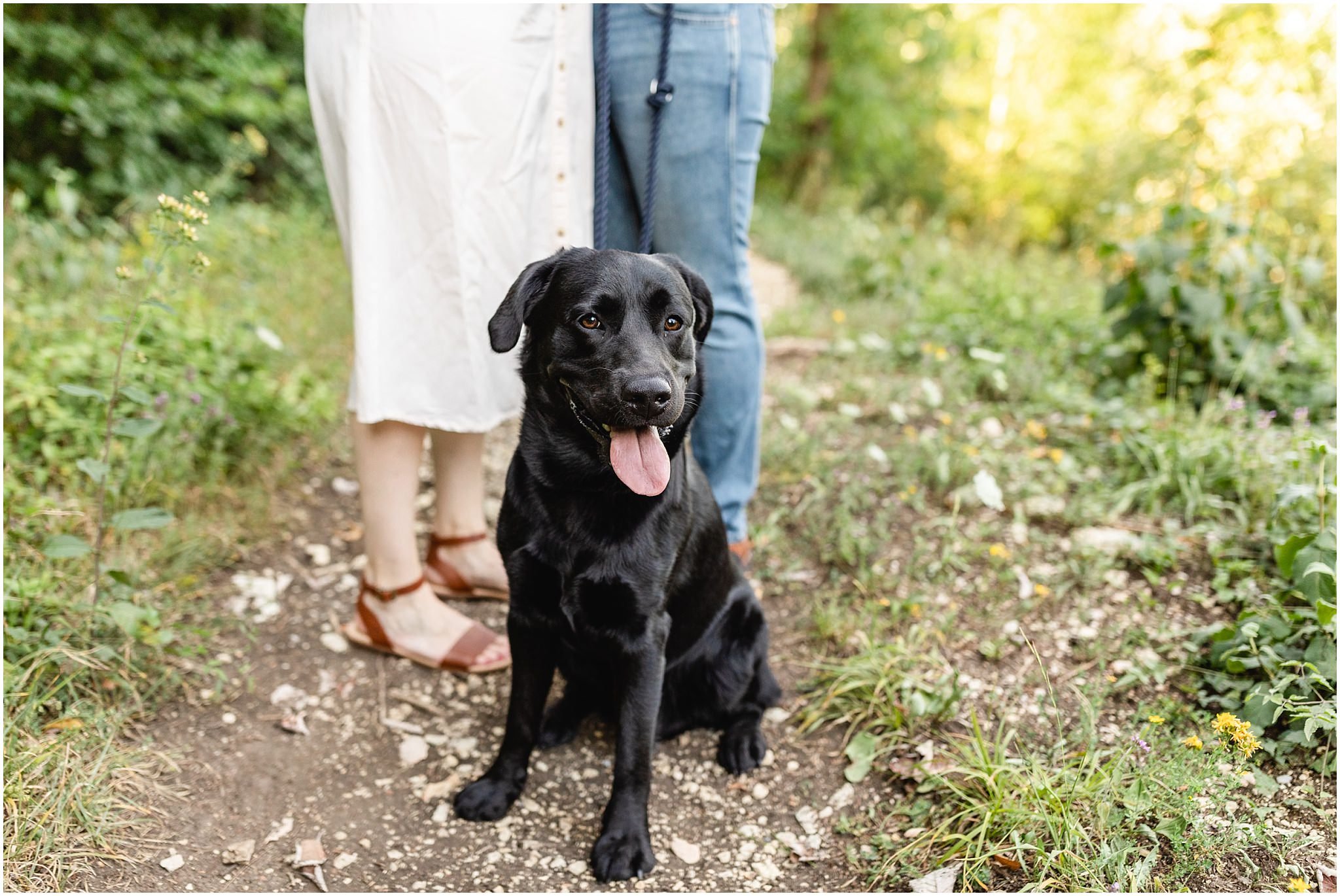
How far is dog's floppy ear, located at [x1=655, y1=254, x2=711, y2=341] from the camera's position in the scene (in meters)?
2.16

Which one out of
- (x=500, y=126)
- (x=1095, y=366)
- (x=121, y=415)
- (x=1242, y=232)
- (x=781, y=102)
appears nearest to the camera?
(x=500, y=126)

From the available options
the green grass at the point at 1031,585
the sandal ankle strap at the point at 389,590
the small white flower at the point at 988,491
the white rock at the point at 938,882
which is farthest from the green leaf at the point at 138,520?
the small white flower at the point at 988,491

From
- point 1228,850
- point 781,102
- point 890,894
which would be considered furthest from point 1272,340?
point 781,102

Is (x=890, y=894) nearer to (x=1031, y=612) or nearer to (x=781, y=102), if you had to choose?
(x=1031, y=612)

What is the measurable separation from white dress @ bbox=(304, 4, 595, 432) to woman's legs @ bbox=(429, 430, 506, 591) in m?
0.33

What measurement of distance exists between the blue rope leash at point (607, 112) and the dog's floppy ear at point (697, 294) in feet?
0.96

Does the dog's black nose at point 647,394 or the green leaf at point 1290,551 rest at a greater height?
the dog's black nose at point 647,394

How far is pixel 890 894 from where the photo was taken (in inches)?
81.7

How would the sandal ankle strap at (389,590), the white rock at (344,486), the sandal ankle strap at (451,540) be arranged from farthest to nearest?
the white rock at (344,486) → the sandal ankle strap at (451,540) → the sandal ankle strap at (389,590)

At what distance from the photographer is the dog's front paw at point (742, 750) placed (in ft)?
8.14

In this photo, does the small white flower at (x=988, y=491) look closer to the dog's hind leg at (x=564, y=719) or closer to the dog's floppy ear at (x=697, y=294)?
the dog's floppy ear at (x=697, y=294)

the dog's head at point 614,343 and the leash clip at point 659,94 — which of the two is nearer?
the dog's head at point 614,343

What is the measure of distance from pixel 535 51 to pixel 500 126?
21cm

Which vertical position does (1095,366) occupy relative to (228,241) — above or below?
below
